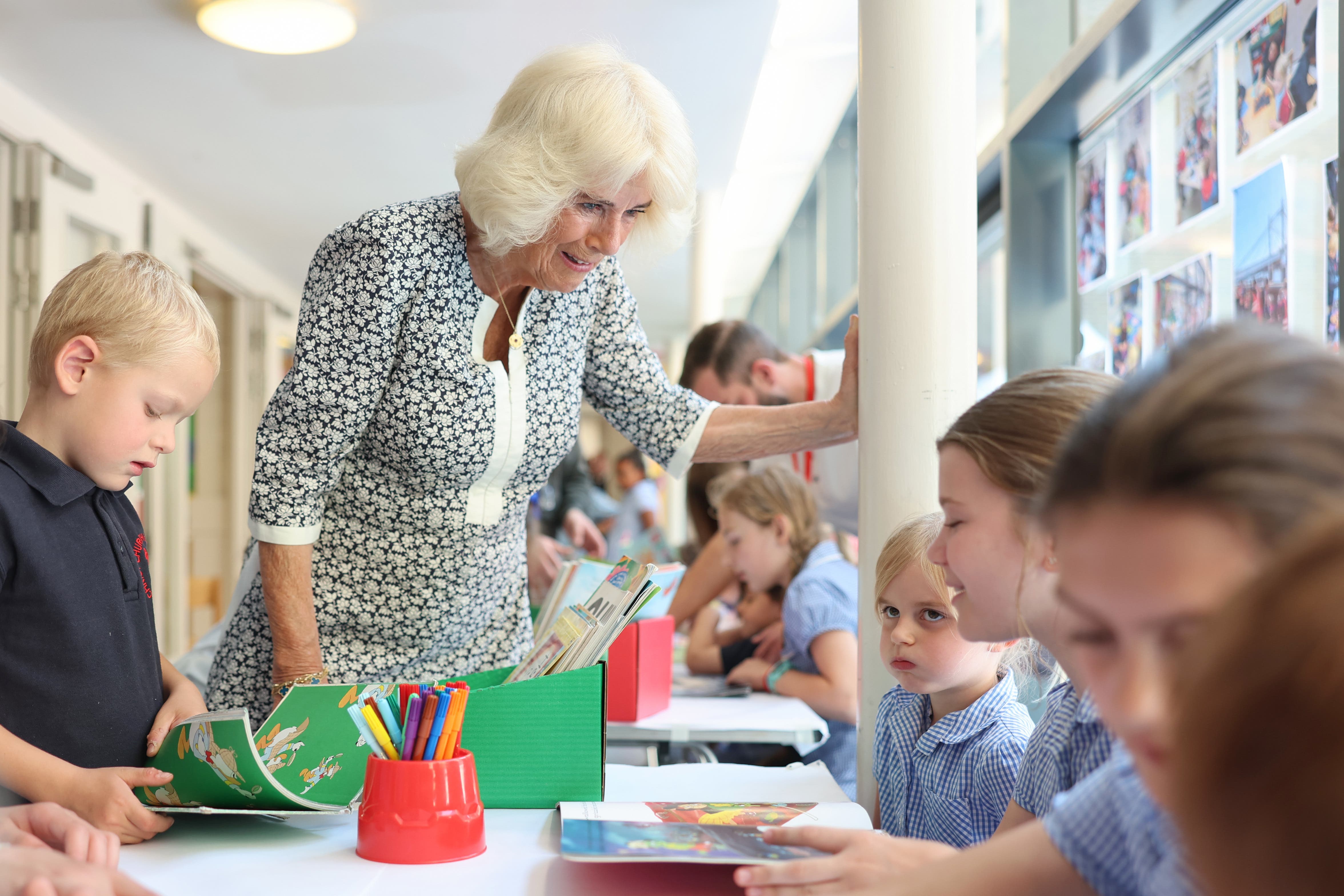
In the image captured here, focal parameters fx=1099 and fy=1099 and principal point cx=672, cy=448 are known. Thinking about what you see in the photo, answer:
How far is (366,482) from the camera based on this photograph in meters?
1.55

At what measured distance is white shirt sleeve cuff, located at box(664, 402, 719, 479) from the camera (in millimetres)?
1771

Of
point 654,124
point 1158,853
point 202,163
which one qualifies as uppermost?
point 202,163

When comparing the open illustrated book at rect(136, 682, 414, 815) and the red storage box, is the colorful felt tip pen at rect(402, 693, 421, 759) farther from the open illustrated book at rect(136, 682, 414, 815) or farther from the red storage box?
the red storage box

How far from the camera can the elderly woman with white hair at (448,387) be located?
144 centimetres

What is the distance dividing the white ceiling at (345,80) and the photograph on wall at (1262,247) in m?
2.09

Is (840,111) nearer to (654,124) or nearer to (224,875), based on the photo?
(654,124)

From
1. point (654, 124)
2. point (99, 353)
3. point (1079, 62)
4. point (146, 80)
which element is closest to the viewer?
point (99, 353)

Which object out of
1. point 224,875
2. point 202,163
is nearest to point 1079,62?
point 224,875

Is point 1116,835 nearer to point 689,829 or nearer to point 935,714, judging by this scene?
point 689,829

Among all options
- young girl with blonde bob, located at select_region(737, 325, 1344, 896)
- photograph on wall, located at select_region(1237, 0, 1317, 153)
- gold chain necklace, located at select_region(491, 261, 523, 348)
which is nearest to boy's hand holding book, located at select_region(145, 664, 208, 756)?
gold chain necklace, located at select_region(491, 261, 523, 348)

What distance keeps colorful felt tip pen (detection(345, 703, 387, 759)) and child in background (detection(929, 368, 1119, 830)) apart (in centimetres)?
59

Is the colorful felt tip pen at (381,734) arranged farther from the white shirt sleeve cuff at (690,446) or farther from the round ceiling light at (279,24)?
the round ceiling light at (279,24)

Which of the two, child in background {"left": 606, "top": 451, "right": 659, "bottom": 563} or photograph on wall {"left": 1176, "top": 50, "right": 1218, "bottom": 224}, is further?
child in background {"left": 606, "top": 451, "right": 659, "bottom": 563}

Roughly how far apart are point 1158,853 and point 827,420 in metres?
1.09
